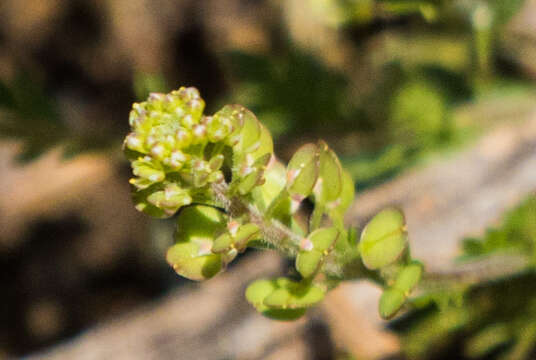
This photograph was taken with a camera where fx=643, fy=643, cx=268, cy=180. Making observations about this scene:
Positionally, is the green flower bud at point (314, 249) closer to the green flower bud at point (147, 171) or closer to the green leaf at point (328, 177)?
the green leaf at point (328, 177)

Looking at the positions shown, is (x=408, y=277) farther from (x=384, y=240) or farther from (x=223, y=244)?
(x=223, y=244)

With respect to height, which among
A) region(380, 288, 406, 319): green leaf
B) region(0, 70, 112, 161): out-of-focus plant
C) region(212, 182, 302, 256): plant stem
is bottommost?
region(380, 288, 406, 319): green leaf

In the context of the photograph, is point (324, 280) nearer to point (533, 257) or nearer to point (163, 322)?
point (533, 257)

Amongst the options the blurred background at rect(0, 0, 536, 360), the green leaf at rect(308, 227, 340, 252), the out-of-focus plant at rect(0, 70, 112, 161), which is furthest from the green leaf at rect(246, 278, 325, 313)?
the out-of-focus plant at rect(0, 70, 112, 161)

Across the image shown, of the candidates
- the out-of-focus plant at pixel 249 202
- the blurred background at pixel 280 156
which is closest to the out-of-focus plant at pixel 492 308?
the blurred background at pixel 280 156

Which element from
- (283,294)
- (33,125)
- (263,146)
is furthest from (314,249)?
(33,125)

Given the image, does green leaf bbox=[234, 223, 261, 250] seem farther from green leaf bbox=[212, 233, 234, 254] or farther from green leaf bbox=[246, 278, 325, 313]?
green leaf bbox=[246, 278, 325, 313]

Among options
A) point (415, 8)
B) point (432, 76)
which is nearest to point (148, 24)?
point (432, 76)

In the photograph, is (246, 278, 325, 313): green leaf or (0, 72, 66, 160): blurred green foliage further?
(0, 72, 66, 160): blurred green foliage
